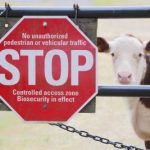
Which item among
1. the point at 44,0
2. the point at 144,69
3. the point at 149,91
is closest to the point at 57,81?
the point at 149,91

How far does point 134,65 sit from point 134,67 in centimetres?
1

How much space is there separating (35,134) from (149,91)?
13.8 feet

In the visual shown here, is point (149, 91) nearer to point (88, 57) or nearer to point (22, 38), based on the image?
point (88, 57)

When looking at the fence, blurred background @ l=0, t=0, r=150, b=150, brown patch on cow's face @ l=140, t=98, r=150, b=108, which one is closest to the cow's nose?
brown patch on cow's face @ l=140, t=98, r=150, b=108

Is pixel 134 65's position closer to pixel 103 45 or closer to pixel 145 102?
pixel 103 45

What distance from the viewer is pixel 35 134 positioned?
588cm

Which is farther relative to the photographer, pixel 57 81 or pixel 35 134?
pixel 35 134

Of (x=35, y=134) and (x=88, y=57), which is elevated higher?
(x=88, y=57)

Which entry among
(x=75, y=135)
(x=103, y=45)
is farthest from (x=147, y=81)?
(x=75, y=135)

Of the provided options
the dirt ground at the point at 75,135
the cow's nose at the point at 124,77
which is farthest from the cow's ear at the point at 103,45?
the dirt ground at the point at 75,135

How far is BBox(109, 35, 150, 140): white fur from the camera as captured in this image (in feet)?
12.0

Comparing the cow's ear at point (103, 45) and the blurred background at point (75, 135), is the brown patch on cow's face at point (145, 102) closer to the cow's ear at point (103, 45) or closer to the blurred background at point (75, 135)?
the cow's ear at point (103, 45)

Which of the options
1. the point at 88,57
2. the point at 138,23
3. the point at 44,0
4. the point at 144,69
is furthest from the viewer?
the point at 44,0

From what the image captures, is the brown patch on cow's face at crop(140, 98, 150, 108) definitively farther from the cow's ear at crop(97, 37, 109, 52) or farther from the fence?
the fence
